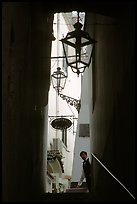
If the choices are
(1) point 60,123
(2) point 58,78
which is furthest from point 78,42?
(1) point 60,123

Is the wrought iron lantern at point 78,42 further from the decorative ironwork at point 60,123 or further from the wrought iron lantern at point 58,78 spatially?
the decorative ironwork at point 60,123

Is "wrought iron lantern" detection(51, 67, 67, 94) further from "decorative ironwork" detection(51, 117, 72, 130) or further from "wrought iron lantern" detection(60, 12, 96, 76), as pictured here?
"wrought iron lantern" detection(60, 12, 96, 76)

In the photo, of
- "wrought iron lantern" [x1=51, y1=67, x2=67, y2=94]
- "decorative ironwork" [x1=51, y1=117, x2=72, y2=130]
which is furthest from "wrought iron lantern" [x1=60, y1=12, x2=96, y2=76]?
"decorative ironwork" [x1=51, y1=117, x2=72, y2=130]

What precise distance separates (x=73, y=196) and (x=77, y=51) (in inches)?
86.1

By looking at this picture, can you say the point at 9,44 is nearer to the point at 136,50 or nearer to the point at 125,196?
the point at 136,50

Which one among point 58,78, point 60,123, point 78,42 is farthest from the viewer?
point 60,123

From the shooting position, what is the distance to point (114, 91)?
4805 mm

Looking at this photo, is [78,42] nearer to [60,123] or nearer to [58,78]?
[58,78]

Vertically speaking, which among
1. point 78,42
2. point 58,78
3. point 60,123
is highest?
point 78,42

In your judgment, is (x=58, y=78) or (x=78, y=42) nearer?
(x=78, y=42)

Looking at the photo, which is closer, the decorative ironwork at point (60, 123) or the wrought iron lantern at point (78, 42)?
the wrought iron lantern at point (78, 42)

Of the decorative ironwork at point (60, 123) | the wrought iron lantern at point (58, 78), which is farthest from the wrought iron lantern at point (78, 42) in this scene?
the decorative ironwork at point (60, 123)

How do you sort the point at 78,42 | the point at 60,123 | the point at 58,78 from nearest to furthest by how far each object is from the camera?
the point at 78,42 < the point at 58,78 < the point at 60,123

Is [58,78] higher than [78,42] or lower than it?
lower
